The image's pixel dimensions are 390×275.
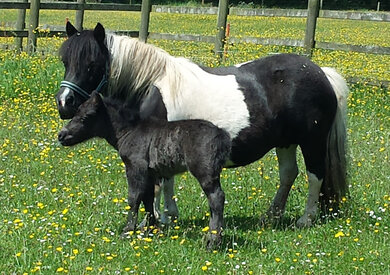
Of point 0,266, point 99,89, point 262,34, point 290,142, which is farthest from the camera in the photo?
point 262,34

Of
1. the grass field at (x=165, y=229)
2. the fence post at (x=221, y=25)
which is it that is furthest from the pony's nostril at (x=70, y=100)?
the fence post at (x=221, y=25)

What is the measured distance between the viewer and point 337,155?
663cm

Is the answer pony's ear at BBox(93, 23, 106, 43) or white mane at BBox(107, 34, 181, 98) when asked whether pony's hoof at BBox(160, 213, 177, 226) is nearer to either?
white mane at BBox(107, 34, 181, 98)

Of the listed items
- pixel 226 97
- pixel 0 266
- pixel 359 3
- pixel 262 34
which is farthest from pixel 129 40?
pixel 359 3

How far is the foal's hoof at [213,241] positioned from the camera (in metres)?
5.38

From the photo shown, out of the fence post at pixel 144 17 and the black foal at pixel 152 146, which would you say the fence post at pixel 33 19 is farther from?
the black foal at pixel 152 146

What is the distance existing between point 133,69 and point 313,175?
1937 mm

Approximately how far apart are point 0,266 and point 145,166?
1.37 meters

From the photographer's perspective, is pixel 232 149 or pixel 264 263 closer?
pixel 264 263

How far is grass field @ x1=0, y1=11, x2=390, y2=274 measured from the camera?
5.06 meters

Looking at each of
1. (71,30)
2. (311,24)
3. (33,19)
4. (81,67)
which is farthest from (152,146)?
(33,19)

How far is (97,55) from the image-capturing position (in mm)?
5934

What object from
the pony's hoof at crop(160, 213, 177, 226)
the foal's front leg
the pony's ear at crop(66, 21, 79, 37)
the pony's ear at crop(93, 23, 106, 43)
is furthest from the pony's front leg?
the pony's ear at crop(66, 21, 79, 37)

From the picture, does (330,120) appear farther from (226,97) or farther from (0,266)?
(0,266)
